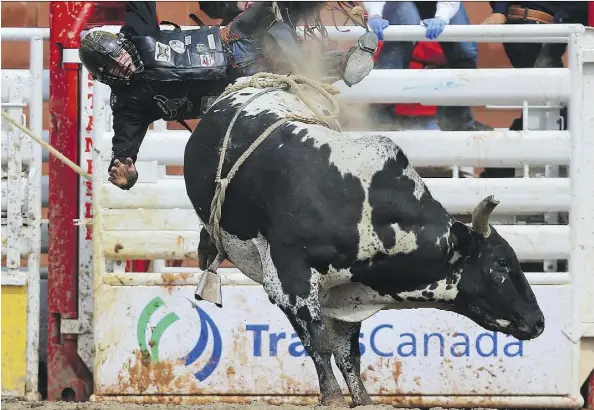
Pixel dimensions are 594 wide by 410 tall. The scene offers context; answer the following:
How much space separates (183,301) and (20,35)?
161cm

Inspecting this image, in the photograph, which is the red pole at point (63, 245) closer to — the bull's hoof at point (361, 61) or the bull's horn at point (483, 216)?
the bull's hoof at point (361, 61)

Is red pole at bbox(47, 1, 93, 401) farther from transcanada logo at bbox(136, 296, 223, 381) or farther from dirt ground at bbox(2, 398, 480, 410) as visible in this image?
transcanada logo at bbox(136, 296, 223, 381)

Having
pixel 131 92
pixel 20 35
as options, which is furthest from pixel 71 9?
pixel 131 92

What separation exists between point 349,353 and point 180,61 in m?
1.30

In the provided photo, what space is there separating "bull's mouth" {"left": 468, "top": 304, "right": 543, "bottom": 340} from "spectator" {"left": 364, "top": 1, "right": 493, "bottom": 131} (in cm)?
190

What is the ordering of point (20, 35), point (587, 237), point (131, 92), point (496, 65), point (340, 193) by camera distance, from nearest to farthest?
point (340, 193)
point (131, 92)
point (587, 237)
point (20, 35)
point (496, 65)

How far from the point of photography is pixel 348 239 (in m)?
3.93

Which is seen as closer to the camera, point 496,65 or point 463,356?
point 463,356

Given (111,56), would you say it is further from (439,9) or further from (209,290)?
(439,9)

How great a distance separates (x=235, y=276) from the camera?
5.51 metres

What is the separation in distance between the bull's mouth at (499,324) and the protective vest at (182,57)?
135cm

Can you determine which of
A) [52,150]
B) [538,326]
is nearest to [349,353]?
[538,326]

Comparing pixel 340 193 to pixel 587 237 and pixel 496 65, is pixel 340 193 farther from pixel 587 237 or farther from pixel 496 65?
pixel 496 65

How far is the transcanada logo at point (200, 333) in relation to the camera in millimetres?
5523
